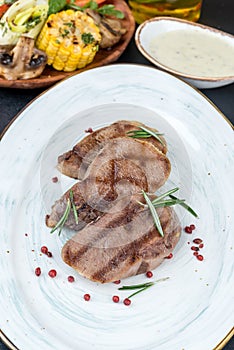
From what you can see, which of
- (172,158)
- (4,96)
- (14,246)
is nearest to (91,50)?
(4,96)

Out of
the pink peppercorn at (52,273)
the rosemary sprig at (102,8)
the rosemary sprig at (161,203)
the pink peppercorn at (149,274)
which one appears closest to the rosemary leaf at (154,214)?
the rosemary sprig at (161,203)

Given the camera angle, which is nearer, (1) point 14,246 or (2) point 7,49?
(1) point 14,246

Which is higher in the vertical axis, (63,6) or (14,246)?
(63,6)

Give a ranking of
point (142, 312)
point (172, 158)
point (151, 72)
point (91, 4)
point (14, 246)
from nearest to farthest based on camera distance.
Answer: point (142, 312)
point (14, 246)
point (172, 158)
point (151, 72)
point (91, 4)

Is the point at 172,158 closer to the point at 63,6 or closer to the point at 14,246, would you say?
the point at 14,246

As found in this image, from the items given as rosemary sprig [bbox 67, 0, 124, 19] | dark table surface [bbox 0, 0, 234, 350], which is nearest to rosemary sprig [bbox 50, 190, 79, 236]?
dark table surface [bbox 0, 0, 234, 350]

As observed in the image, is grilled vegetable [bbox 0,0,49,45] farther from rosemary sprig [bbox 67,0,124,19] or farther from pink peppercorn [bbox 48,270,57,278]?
pink peppercorn [bbox 48,270,57,278]

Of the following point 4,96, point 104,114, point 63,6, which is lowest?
point 4,96
